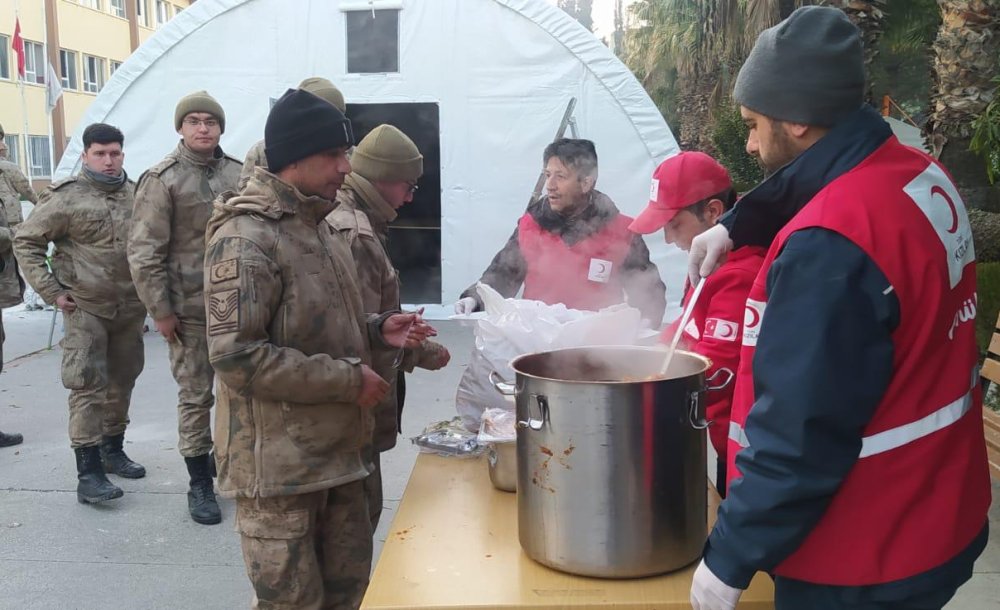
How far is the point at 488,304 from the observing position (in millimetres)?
2791

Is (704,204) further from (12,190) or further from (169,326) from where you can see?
(12,190)

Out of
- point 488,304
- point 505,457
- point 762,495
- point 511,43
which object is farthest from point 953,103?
point 762,495

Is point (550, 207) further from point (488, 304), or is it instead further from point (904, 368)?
point (904, 368)

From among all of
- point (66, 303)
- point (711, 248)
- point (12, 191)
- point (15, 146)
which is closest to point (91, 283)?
point (66, 303)

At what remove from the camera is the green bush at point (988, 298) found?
19.8 ft

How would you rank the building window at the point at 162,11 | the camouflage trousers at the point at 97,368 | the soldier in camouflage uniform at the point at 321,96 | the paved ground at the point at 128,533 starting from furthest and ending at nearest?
1. the building window at the point at 162,11
2. the camouflage trousers at the point at 97,368
3. the soldier in camouflage uniform at the point at 321,96
4. the paved ground at the point at 128,533

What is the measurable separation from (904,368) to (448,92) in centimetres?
786

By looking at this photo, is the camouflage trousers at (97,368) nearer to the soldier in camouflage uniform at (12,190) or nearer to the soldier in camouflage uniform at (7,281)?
the soldier in camouflage uniform at (7,281)

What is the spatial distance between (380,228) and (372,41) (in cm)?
610

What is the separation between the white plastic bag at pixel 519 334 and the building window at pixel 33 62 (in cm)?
2969

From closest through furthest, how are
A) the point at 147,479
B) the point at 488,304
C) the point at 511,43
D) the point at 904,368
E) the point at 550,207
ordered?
the point at 904,368 → the point at 488,304 → the point at 550,207 → the point at 147,479 → the point at 511,43

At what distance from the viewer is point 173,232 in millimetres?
4191

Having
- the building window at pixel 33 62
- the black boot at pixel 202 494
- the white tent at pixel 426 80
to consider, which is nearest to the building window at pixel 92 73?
the building window at pixel 33 62

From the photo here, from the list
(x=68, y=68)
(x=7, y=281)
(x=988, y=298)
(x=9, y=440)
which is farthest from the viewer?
(x=68, y=68)
